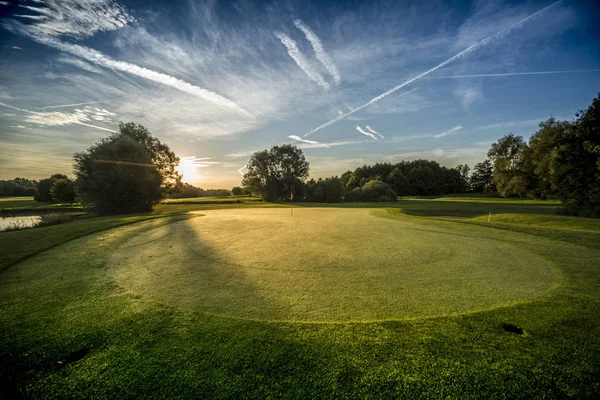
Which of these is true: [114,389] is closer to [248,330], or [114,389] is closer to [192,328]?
[192,328]

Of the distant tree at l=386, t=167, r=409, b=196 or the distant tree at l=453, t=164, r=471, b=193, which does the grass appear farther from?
the distant tree at l=453, t=164, r=471, b=193

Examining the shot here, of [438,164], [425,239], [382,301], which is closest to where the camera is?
[382,301]

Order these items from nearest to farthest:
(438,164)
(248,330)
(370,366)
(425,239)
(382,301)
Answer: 1. (370,366)
2. (248,330)
3. (382,301)
4. (425,239)
5. (438,164)

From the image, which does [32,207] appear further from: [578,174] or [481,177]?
[481,177]

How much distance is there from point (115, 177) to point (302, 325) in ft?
99.0

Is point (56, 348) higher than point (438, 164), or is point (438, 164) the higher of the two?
point (438, 164)

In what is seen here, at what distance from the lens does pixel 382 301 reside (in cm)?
381

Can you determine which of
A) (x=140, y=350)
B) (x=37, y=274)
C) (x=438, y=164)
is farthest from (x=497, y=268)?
(x=438, y=164)

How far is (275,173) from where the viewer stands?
56156mm

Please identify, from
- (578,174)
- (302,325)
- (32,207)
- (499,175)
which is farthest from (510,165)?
(32,207)

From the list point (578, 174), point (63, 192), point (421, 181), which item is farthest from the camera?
point (421, 181)

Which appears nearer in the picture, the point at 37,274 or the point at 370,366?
the point at 370,366

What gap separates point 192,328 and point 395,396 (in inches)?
101

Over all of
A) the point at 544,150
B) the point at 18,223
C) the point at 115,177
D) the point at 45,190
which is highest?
the point at 544,150
